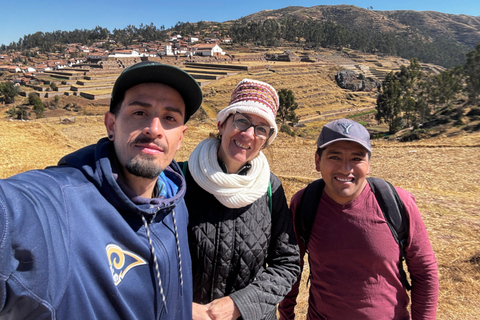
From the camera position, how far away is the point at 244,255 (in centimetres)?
163

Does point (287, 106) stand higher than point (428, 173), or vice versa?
point (428, 173)

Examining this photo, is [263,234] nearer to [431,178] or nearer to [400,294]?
[400,294]

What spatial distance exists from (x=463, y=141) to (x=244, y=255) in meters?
13.5

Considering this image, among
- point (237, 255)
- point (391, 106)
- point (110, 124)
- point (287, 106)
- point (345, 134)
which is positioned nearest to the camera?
point (110, 124)

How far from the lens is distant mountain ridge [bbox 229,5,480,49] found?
133000 millimetres

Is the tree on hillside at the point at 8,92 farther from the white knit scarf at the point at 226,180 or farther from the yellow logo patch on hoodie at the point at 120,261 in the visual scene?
the yellow logo patch on hoodie at the point at 120,261

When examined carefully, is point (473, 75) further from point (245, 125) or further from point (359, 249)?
point (245, 125)

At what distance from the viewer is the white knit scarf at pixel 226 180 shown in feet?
5.23

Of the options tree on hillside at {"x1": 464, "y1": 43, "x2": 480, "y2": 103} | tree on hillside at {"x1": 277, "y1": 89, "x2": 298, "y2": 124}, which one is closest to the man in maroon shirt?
tree on hillside at {"x1": 277, "y1": 89, "x2": 298, "y2": 124}

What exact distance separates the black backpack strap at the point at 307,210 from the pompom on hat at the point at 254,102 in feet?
1.62

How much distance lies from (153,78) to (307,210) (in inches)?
49.9

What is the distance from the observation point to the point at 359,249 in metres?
1.79

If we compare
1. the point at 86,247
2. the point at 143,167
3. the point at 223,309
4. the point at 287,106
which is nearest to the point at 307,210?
the point at 223,309

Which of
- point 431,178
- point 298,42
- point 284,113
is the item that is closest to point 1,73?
point 284,113
